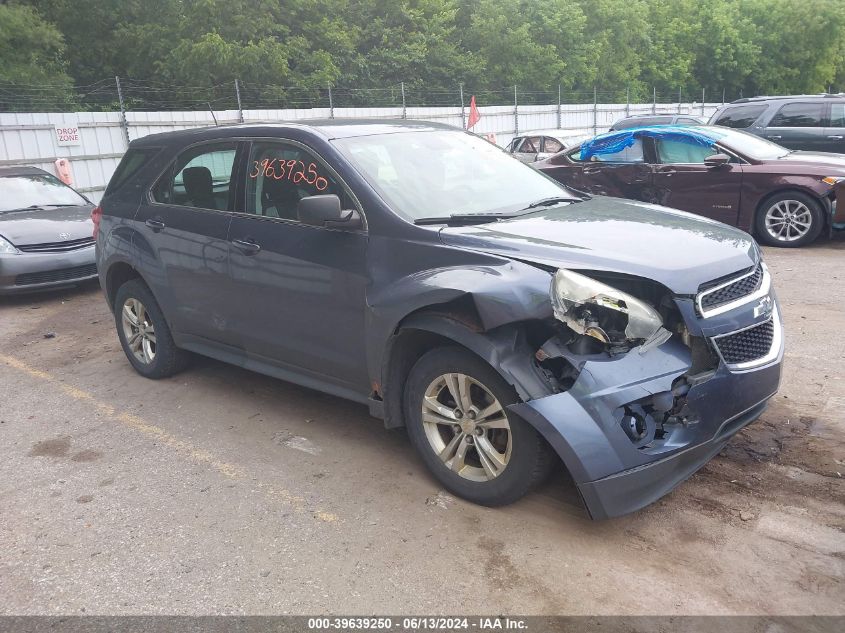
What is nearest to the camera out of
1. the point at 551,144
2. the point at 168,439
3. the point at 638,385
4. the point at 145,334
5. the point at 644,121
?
the point at 638,385

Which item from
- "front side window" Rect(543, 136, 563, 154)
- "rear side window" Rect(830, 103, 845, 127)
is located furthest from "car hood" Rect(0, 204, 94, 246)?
"front side window" Rect(543, 136, 563, 154)

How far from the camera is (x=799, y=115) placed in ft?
41.2

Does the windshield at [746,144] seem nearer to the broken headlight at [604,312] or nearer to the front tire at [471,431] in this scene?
the broken headlight at [604,312]

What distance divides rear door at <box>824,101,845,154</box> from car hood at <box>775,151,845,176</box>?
10.5 feet

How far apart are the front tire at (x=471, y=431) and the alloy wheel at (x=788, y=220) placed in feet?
23.2

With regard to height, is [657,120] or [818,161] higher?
[657,120]

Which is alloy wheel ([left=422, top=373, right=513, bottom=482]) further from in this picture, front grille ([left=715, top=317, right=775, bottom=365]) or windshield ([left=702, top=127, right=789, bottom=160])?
windshield ([left=702, top=127, right=789, bottom=160])

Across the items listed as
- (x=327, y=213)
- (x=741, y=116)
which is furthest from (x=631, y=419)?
(x=741, y=116)

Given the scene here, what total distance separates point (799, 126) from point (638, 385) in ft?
37.5

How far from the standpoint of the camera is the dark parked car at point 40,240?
28.1ft

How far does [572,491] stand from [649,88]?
43.3 m

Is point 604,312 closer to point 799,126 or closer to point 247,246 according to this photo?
point 247,246

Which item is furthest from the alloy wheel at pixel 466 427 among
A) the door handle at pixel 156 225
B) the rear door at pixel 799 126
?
the rear door at pixel 799 126

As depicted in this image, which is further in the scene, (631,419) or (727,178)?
(727,178)
